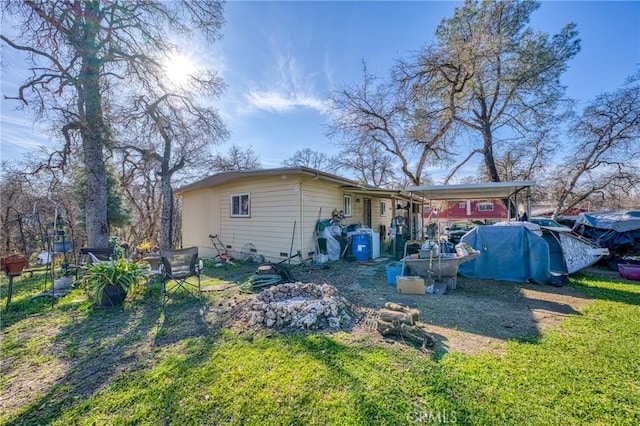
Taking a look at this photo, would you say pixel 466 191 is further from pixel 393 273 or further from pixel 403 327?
pixel 403 327

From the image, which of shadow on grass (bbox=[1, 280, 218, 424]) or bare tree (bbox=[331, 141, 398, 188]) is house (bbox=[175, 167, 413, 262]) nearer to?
shadow on grass (bbox=[1, 280, 218, 424])

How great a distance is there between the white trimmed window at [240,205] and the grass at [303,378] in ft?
18.0

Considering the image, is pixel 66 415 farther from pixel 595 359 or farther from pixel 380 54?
pixel 380 54

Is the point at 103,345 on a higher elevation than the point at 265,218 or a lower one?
lower

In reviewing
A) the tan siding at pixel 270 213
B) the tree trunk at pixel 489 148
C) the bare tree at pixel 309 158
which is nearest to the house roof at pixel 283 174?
the tan siding at pixel 270 213

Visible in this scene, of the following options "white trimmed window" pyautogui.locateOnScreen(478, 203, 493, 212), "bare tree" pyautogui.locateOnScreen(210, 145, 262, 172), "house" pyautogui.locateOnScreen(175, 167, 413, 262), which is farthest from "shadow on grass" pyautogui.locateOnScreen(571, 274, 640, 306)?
"white trimmed window" pyautogui.locateOnScreen(478, 203, 493, 212)

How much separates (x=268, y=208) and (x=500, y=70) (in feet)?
38.4

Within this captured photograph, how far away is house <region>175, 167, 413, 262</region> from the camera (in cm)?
745

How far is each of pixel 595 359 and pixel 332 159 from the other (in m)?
19.4

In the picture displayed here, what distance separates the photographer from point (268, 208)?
8.07m

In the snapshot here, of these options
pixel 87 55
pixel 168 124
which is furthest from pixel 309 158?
pixel 87 55

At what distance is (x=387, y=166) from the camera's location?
815 inches

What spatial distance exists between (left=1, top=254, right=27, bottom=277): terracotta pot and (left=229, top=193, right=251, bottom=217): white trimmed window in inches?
202

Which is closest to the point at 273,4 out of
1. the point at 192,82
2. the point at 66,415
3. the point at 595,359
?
the point at 192,82
